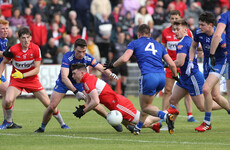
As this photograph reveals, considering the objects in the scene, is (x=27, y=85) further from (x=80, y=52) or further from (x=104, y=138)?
(x=104, y=138)

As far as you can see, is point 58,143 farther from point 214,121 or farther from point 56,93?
point 214,121

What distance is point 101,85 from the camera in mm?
10422

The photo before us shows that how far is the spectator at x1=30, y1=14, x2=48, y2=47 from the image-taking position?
21734 millimetres

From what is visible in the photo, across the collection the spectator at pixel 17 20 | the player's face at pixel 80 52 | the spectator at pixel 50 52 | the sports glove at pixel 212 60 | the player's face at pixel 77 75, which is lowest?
→ the spectator at pixel 50 52

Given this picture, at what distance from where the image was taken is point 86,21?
79.2 feet

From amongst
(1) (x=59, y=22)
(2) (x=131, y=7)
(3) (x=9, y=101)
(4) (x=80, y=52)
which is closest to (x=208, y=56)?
(4) (x=80, y=52)

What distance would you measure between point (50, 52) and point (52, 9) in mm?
2273

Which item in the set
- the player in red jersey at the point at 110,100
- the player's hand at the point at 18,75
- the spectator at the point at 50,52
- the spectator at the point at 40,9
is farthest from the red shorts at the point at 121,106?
the spectator at the point at 40,9

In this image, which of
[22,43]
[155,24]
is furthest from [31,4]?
[22,43]

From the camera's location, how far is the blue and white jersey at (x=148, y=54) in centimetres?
974

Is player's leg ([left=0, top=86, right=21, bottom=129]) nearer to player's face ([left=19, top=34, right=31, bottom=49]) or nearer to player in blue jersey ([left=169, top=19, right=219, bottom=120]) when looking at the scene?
player's face ([left=19, top=34, right=31, bottom=49])

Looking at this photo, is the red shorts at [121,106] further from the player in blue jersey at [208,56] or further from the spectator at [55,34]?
the spectator at [55,34]

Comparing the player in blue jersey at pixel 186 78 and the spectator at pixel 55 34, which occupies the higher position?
the player in blue jersey at pixel 186 78

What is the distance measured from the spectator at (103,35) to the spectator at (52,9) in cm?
191
